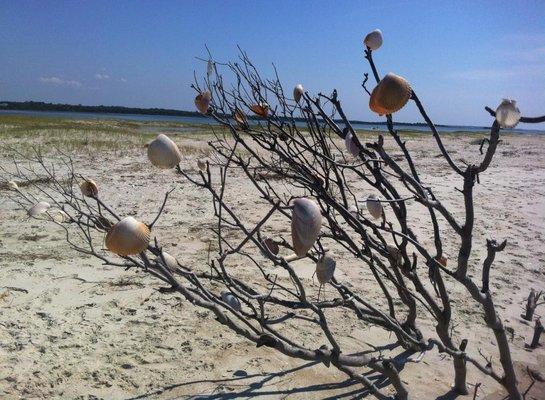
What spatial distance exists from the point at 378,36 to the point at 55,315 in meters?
2.61

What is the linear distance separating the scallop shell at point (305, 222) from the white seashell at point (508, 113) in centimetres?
56

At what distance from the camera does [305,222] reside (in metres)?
1.11

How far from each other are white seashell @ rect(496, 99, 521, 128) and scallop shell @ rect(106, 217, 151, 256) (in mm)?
984

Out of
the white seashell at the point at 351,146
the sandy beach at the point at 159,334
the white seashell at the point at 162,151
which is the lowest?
the sandy beach at the point at 159,334

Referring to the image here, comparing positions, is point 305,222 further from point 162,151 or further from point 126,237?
point 162,151

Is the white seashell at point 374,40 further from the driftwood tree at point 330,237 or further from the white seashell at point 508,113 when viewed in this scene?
the white seashell at point 508,113

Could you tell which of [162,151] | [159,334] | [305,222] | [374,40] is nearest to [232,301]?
[162,151]

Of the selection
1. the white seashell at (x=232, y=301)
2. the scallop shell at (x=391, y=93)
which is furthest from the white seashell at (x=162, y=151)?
the scallop shell at (x=391, y=93)

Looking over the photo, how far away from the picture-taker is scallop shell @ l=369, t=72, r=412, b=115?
125 centimetres

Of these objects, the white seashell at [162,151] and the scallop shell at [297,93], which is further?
the scallop shell at [297,93]

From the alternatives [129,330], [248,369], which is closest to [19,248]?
[129,330]

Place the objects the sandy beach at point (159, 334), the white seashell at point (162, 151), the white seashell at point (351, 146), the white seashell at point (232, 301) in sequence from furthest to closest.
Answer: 1. the sandy beach at point (159, 334)
2. the white seashell at point (351, 146)
3. the white seashell at point (232, 301)
4. the white seashell at point (162, 151)

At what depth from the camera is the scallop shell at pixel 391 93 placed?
125 centimetres

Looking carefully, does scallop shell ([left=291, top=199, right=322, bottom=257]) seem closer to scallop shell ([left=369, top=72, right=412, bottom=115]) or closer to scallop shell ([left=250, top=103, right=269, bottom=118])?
scallop shell ([left=369, top=72, right=412, bottom=115])
